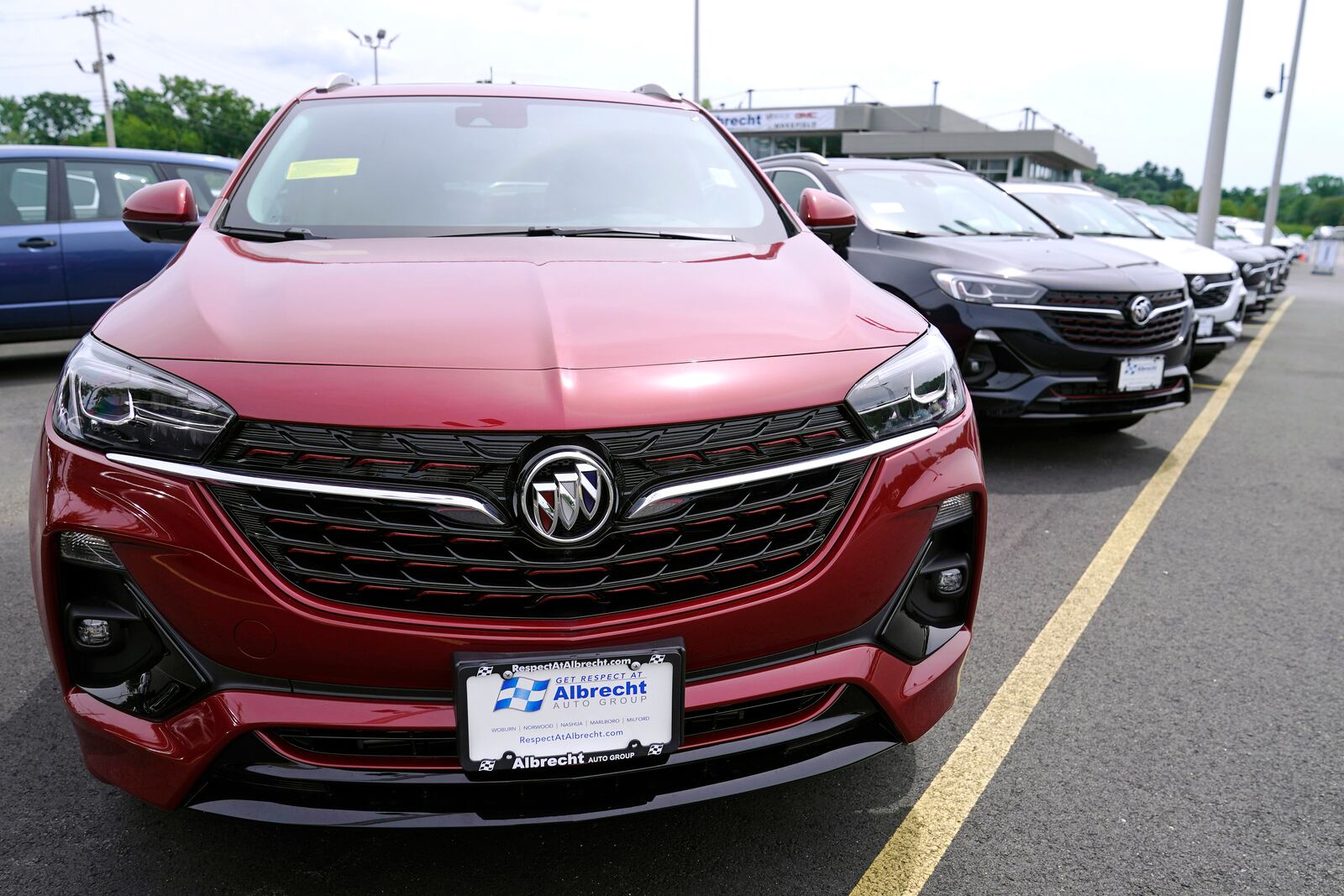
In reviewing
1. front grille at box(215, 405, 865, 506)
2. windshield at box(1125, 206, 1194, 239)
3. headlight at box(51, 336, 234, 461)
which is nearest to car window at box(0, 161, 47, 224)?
headlight at box(51, 336, 234, 461)

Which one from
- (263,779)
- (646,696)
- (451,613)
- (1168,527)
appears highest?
(451,613)

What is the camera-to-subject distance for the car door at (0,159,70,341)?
23.0ft

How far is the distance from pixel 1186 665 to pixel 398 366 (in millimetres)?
2528

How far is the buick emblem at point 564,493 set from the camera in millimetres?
1572

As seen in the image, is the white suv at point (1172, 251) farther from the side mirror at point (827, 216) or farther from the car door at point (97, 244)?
the car door at point (97, 244)

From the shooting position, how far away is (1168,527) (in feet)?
14.3

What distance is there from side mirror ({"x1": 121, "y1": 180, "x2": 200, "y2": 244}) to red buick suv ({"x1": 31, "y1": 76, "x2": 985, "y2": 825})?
924mm

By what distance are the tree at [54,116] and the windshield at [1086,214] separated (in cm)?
11578

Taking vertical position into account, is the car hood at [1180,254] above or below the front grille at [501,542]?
below

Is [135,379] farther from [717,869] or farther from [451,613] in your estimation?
[717,869]

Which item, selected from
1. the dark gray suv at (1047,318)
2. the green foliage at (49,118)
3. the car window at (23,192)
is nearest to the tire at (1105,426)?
the dark gray suv at (1047,318)

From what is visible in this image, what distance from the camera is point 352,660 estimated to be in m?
1.59

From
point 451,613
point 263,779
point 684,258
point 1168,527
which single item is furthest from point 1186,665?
point 263,779

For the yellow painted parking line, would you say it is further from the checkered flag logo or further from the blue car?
the blue car
